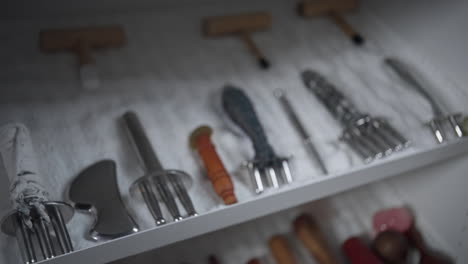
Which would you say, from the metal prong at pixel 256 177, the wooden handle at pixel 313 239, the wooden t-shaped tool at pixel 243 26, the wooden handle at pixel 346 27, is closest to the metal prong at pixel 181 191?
the metal prong at pixel 256 177

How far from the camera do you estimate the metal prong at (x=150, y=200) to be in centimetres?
52

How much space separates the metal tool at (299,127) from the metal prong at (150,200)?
0.28m

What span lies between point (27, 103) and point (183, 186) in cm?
31

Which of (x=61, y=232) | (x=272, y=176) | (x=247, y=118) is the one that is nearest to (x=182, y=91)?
(x=247, y=118)

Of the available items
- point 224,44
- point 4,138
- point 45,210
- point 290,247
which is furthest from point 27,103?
point 290,247

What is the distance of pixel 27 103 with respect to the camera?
0.66 meters

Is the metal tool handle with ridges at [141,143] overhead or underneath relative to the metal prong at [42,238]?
overhead

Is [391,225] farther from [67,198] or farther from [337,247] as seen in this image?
[67,198]

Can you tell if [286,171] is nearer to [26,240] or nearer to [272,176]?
[272,176]

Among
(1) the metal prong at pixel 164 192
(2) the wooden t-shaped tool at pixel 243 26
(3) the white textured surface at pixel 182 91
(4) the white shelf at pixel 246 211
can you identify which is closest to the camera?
(4) the white shelf at pixel 246 211

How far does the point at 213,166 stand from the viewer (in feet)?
1.90

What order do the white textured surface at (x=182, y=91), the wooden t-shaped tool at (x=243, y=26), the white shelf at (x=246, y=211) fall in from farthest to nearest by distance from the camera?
the wooden t-shaped tool at (x=243, y=26) → the white textured surface at (x=182, y=91) → the white shelf at (x=246, y=211)

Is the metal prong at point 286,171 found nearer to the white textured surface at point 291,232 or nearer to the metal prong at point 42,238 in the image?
the white textured surface at point 291,232

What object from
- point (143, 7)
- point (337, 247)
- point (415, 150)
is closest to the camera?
point (415, 150)
